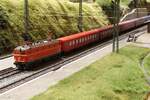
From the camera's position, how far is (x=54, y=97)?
25.1m

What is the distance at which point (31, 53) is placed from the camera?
34531 millimetres

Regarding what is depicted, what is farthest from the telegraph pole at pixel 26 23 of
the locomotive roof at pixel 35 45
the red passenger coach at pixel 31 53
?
the red passenger coach at pixel 31 53

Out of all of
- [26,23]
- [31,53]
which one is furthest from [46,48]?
[26,23]

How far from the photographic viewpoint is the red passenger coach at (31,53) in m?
34.0

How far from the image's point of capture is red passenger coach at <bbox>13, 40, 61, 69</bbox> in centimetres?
3397

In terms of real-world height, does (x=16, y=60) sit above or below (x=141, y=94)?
above

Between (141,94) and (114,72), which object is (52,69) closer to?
(114,72)

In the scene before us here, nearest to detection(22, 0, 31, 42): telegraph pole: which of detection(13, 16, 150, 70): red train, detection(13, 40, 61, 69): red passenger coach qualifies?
detection(13, 16, 150, 70): red train

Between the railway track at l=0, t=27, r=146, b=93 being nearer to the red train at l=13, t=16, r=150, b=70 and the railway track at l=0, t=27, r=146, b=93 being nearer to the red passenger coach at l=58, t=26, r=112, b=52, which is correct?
the red train at l=13, t=16, r=150, b=70

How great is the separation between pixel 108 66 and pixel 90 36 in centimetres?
1588

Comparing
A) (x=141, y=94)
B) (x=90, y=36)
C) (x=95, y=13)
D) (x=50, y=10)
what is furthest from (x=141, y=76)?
(x=95, y=13)

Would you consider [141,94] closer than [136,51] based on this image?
Yes

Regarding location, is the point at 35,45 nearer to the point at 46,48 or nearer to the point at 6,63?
the point at 46,48

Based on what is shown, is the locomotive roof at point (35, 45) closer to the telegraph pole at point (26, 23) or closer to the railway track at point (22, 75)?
the railway track at point (22, 75)
